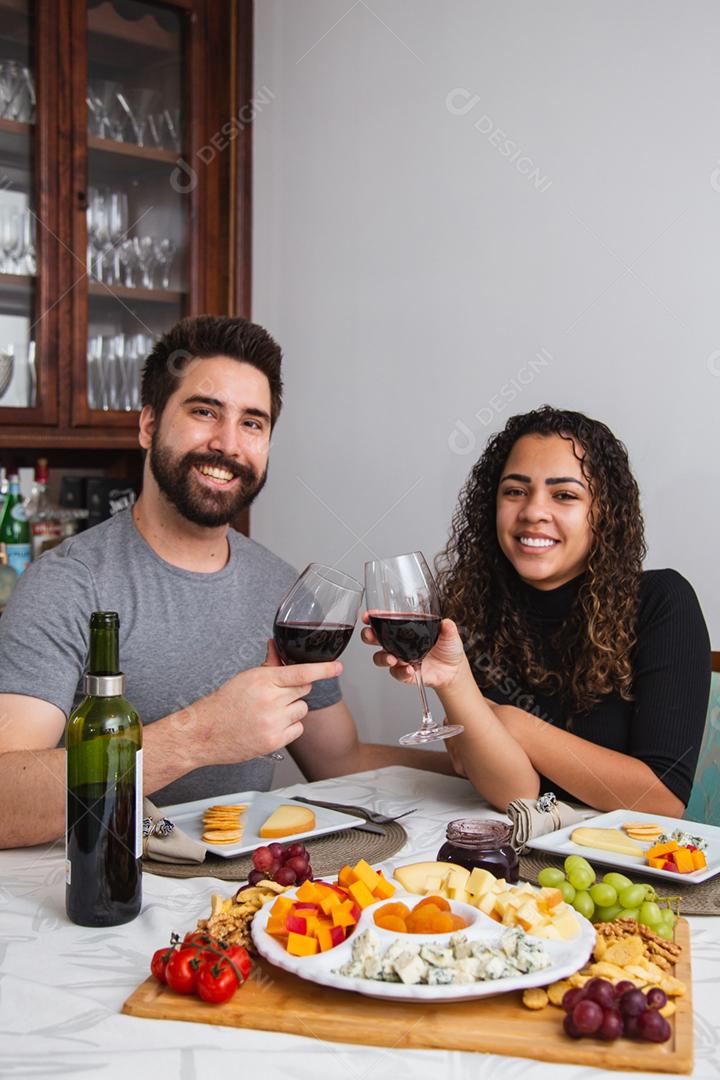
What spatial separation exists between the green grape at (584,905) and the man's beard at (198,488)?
101 centimetres

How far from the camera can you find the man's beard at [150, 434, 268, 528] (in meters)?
1.87

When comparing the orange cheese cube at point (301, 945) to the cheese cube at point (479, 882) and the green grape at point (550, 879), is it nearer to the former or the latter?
the cheese cube at point (479, 882)

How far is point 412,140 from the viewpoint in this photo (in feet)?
9.13

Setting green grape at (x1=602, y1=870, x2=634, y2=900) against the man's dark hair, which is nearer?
green grape at (x1=602, y1=870, x2=634, y2=900)

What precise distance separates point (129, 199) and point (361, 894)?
96.0 inches

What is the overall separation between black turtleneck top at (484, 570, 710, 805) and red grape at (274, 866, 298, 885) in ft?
2.25

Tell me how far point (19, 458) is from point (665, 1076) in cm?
263

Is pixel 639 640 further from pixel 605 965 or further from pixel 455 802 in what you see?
pixel 605 965

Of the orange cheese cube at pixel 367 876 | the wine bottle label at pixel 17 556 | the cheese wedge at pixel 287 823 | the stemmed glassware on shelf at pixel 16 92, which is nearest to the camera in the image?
the orange cheese cube at pixel 367 876

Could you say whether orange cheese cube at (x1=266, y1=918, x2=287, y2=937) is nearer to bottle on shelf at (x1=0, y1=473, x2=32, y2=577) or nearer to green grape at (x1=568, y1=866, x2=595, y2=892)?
green grape at (x1=568, y1=866, x2=595, y2=892)

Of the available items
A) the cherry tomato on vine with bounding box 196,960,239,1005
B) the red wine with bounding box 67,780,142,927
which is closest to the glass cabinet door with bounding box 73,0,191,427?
the red wine with bounding box 67,780,142,927

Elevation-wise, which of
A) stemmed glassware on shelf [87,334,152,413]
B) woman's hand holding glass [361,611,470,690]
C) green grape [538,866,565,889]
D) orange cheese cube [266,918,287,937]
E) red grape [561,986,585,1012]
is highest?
stemmed glassware on shelf [87,334,152,413]

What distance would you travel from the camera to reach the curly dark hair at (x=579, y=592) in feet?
5.86

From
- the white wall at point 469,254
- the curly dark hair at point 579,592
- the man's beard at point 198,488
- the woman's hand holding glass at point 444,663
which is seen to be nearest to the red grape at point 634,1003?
the woman's hand holding glass at point 444,663
